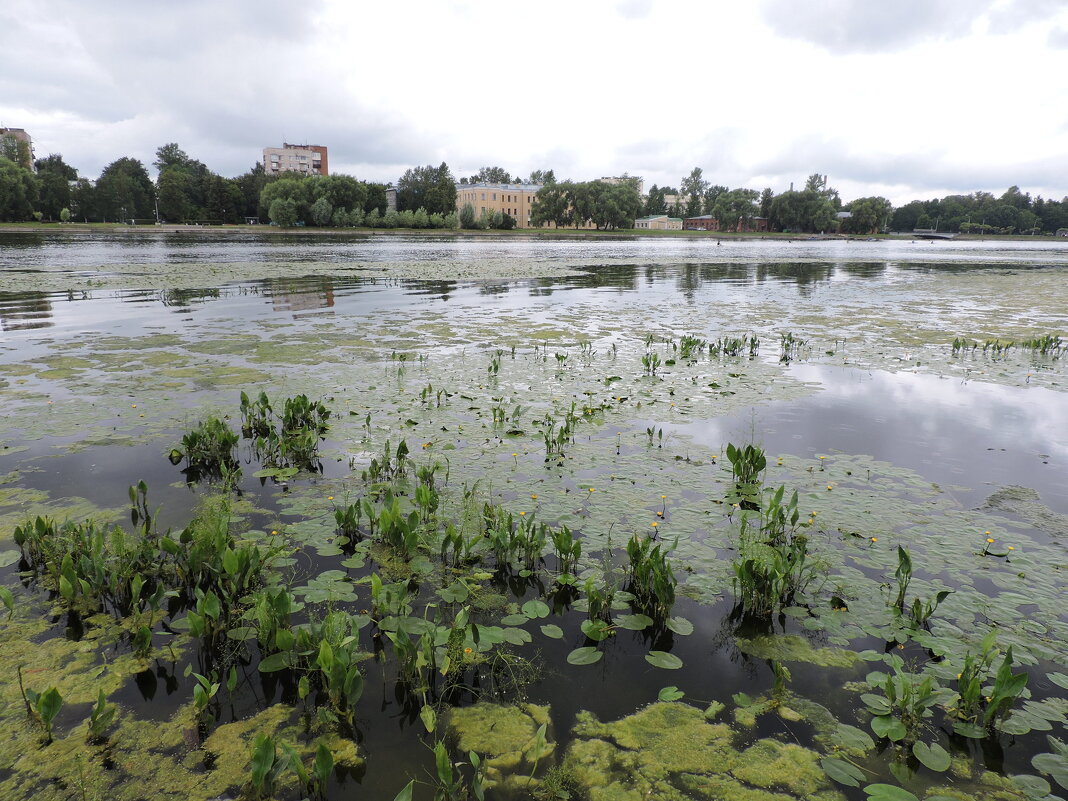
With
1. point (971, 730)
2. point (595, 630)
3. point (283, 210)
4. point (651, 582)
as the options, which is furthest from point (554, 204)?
point (971, 730)

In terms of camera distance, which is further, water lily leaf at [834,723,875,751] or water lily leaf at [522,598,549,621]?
water lily leaf at [522,598,549,621]

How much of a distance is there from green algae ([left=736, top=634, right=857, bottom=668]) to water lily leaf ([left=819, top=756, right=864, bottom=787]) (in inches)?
27.9

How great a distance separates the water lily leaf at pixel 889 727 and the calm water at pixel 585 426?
0.31 feet

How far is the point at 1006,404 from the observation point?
836cm

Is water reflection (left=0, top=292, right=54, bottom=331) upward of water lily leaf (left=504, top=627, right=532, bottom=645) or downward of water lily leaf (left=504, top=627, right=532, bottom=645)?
upward

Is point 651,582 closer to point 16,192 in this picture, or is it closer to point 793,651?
point 793,651

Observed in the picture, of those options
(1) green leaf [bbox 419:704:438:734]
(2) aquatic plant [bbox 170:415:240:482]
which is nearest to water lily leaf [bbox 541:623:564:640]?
(1) green leaf [bbox 419:704:438:734]

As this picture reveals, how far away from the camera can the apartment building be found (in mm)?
151000

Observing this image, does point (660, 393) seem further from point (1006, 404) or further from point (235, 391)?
point (235, 391)

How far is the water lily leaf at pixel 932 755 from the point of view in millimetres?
2745

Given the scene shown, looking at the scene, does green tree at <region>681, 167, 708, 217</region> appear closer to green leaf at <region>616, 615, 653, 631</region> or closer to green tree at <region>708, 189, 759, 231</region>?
green tree at <region>708, 189, 759, 231</region>

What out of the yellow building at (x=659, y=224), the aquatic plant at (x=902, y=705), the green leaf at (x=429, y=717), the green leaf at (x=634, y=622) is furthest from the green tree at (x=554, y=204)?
the green leaf at (x=429, y=717)

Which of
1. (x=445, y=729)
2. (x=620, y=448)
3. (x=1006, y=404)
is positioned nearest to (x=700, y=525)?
(x=620, y=448)

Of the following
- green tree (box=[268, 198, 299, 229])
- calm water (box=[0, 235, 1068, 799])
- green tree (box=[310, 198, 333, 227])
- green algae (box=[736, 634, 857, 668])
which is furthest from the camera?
green tree (box=[310, 198, 333, 227])
